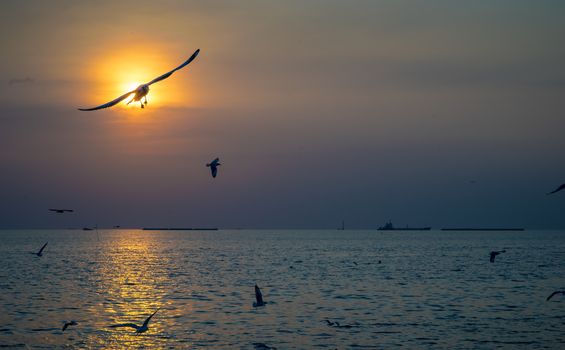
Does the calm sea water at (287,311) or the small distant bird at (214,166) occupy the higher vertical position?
the small distant bird at (214,166)

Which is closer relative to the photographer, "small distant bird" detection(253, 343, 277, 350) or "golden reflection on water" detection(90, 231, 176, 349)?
"small distant bird" detection(253, 343, 277, 350)

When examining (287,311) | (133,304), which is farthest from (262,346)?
(133,304)

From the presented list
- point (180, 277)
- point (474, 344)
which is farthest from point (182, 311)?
point (180, 277)

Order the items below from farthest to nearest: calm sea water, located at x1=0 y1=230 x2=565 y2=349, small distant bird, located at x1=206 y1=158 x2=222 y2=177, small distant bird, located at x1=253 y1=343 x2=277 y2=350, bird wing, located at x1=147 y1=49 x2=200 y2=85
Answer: small distant bird, located at x1=206 y1=158 x2=222 y2=177, calm sea water, located at x1=0 y1=230 x2=565 y2=349, small distant bird, located at x1=253 y1=343 x2=277 y2=350, bird wing, located at x1=147 y1=49 x2=200 y2=85

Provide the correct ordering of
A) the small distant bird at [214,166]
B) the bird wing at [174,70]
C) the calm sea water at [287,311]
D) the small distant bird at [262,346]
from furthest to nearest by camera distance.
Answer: the small distant bird at [214,166] < the calm sea water at [287,311] < the small distant bird at [262,346] < the bird wing at [174,70]

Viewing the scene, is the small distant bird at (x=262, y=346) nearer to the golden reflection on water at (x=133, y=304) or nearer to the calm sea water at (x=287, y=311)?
the calm sea water at (x=287, y=311)

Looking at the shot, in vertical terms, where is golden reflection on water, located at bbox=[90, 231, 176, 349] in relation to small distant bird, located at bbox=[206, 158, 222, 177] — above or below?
below

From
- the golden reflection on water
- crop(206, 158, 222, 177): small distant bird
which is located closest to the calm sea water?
the golden reflection on water

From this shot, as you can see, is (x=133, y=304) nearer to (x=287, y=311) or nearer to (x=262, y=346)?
(x=287, y=311)

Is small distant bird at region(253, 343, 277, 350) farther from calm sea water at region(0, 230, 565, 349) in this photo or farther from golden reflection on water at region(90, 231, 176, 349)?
golden reflection on water at region(90, 231, 176, 349)

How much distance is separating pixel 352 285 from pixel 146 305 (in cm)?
2218

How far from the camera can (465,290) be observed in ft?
200

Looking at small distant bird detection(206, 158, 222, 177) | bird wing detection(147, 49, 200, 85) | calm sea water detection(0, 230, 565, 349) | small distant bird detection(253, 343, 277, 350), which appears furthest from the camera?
small distant bird detection(206, 158, 222, 177)

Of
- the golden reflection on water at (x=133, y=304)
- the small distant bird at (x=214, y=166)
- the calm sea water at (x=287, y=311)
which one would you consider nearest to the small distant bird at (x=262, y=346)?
the calm sea water at (x=287, y=311)
